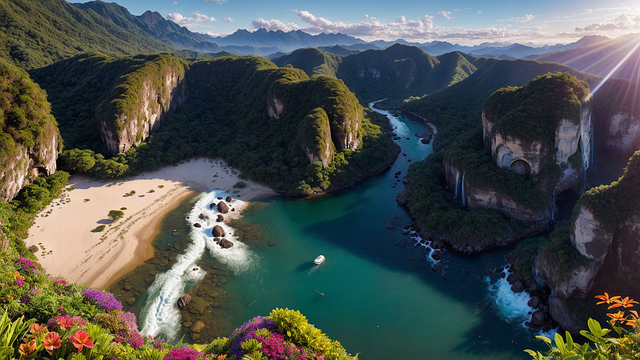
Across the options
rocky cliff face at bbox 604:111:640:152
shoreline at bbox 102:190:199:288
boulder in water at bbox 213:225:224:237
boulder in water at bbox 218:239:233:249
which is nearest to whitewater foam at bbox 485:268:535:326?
boulder in water at bbox 218:239:233:249

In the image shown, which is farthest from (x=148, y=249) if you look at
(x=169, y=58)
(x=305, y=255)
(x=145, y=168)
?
(x=169, y=58)

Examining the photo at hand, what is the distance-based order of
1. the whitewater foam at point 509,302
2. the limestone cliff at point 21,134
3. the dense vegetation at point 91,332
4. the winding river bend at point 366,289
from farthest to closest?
1. the limestone cliff at point 21,134
2. the whitewater foam at point 509,302
3. the winding river bend at point 366,289
4. the dense vegetation at point 91,332

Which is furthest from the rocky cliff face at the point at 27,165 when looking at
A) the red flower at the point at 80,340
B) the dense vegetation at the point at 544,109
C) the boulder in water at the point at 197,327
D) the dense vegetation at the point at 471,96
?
the dense vegetation at the point at 471,96

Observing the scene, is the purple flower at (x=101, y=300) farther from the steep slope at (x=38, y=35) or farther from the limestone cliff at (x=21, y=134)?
the steep slope at (x=38, y=35)

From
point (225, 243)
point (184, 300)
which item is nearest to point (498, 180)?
point (225, 243)

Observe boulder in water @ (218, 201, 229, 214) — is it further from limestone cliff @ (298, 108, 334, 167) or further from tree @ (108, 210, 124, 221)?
limestone cliff @ (298, 108, 334, 167)

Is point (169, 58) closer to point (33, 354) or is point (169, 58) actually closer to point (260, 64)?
point (260, 64)

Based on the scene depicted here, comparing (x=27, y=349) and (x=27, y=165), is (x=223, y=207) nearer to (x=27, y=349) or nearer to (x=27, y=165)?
(x=27, y=165)
